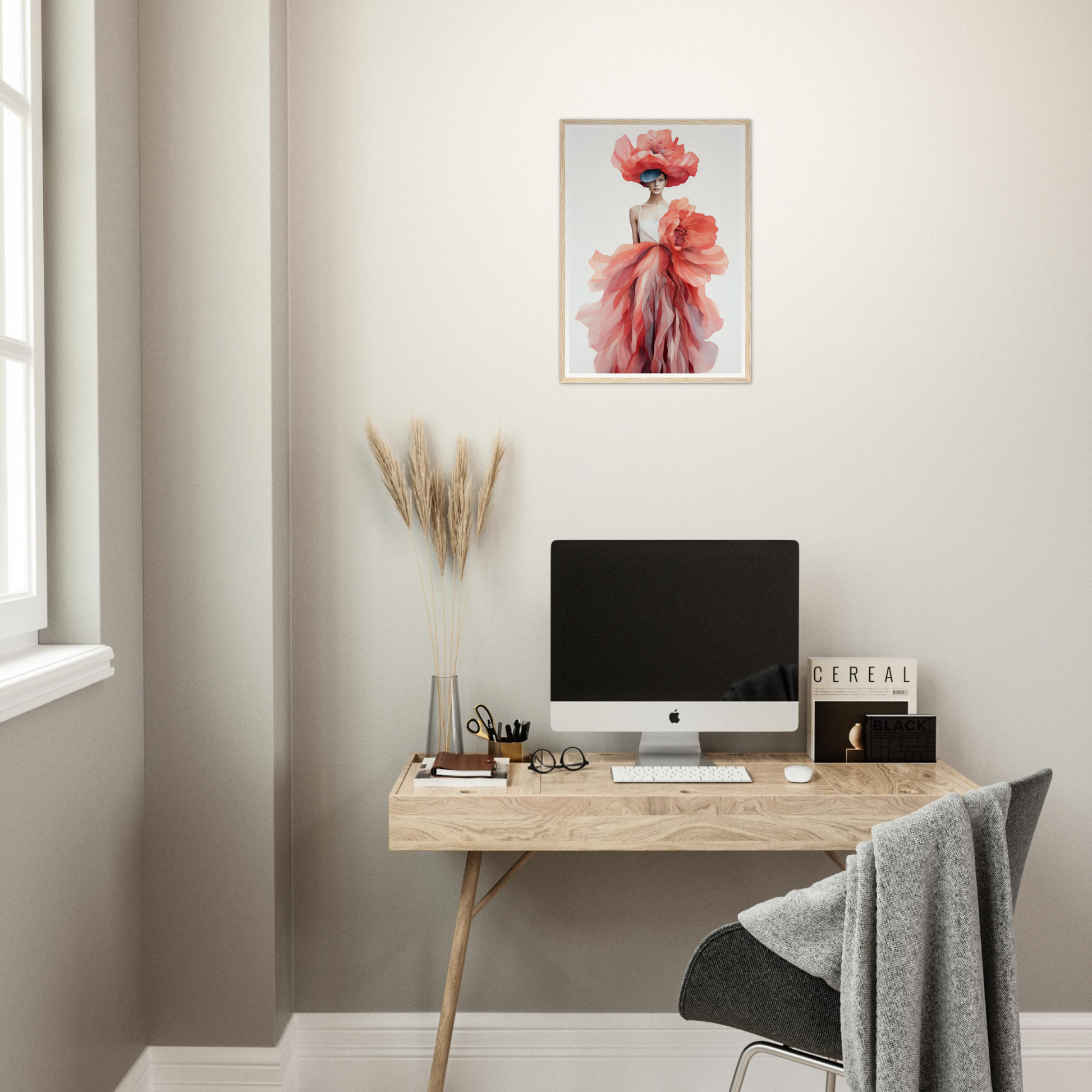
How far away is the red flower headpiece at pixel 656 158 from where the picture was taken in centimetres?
219

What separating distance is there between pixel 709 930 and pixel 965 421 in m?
1.36

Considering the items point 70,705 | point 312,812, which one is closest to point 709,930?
point 312,812

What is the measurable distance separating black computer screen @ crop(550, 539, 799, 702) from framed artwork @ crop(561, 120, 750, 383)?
0.45 metres

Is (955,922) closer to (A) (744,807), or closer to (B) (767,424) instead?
(A) (744,807)

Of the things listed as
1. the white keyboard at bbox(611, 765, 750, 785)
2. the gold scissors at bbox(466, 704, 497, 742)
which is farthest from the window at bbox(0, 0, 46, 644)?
the white keyboard at bbox(611, 765, 750, 785)

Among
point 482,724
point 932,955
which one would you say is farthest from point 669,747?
point 932,955

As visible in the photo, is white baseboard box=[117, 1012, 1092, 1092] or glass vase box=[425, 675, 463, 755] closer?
glass vase box=[425, 675, 463, 755]

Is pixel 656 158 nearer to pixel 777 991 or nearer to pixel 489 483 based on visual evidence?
pixel 489 483

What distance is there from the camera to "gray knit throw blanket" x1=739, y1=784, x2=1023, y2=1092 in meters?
1.31

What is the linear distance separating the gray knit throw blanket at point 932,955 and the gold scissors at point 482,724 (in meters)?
0.89

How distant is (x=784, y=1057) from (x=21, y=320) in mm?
1875

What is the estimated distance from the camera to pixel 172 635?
2.05m

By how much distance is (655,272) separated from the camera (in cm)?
220

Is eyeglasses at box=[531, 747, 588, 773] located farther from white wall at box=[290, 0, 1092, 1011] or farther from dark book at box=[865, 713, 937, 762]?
dark book at box=[865, 713, 937, 762]
